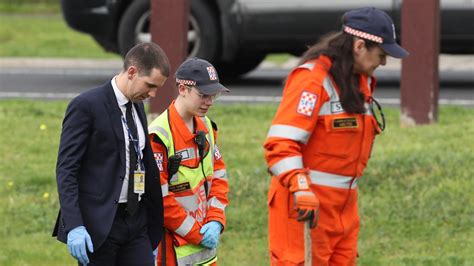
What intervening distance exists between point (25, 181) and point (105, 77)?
23.2 ft

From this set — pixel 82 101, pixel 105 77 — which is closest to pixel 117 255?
pixel 82 101

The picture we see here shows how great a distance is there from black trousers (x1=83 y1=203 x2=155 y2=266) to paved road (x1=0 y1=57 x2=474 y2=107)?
25.2 feet

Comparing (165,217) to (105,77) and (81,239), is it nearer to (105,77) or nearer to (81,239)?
(81,239)

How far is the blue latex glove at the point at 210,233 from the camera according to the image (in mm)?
5570

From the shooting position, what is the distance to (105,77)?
52.9 ft

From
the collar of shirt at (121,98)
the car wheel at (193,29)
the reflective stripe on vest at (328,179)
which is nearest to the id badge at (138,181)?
the collar of shirt at (121,98)

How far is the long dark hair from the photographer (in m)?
5.43

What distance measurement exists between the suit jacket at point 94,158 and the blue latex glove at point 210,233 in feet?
1.90

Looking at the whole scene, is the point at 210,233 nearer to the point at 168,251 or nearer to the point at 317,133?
the point at 168,251

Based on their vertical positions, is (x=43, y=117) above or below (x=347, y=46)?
below

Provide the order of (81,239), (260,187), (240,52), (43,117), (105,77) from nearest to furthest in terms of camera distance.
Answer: (81,239) < (260,187) < (43,117) < (240,52) < (105,77)

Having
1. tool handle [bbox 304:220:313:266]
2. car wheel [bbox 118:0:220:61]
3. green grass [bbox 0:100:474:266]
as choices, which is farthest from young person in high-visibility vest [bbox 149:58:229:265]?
car wheel [bbox 118:0:220:61]

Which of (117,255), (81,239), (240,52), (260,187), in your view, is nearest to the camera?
(81,239)

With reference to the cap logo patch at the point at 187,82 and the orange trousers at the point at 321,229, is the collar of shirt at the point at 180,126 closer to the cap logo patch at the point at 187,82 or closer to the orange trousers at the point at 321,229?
the cap logo patch at the point at 187,82
